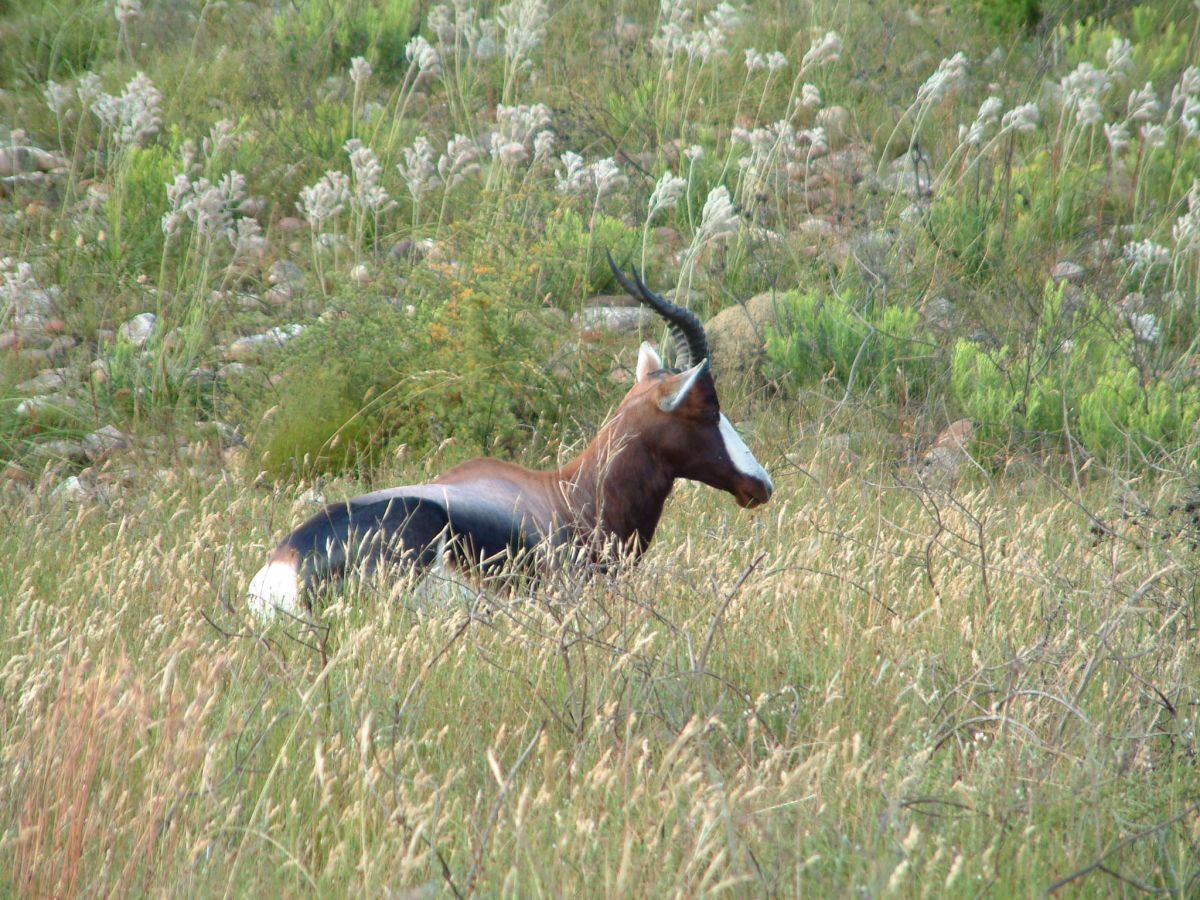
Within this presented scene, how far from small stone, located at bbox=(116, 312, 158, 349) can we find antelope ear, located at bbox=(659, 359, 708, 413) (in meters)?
3.79

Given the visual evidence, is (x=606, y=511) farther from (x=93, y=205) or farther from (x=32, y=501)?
(x=93, y=205)

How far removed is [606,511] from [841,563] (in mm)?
917

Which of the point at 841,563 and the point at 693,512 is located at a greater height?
the point at 841,563

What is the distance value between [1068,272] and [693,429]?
4755 millimetres

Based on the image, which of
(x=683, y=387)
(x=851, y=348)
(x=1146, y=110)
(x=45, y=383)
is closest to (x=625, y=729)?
(x=683, y=387)

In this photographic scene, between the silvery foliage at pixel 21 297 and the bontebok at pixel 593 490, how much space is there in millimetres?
3311

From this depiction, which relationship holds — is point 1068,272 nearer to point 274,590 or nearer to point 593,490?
point 593,490

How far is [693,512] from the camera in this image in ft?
20.3

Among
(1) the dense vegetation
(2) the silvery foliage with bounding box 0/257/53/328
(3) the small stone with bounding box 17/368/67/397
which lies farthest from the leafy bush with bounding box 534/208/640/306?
(2) the silvery foliage with bounding box 0/257/53/328

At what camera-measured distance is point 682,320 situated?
5.14 meters

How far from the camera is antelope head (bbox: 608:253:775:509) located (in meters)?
5.12

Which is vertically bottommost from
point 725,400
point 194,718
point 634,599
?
point 725,400

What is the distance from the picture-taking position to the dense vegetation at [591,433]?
9.05ft

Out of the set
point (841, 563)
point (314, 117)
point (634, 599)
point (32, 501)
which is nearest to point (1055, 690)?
point (634, 599)
